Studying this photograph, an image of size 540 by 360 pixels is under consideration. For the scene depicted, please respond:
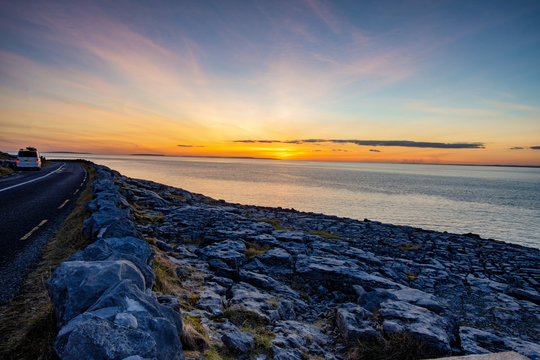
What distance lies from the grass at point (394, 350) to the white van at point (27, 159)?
50683 mm

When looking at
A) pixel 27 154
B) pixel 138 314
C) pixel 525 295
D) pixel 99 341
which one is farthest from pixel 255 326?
pixel 27 154

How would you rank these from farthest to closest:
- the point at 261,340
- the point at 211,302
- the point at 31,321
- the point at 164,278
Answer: the point at 164,278
the point at 211,302
the point at 261,340
the point at 31,321

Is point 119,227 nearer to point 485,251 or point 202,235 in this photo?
point 202,235

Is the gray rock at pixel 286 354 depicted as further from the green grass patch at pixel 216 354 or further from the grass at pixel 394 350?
the grass at pixel 394 350

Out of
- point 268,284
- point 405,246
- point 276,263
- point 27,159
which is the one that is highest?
point 27,159

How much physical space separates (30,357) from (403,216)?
4437cm

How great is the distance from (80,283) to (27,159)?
48321 mm

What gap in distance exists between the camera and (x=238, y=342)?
5543 millimetres

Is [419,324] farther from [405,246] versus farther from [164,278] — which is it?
[405,246]

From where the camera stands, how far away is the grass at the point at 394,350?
233 inches

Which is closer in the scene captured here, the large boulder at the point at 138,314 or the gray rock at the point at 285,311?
the large boulder at the point at 138,314

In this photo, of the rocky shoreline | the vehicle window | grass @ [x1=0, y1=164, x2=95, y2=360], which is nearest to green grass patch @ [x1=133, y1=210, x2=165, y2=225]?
the rocky shoreline

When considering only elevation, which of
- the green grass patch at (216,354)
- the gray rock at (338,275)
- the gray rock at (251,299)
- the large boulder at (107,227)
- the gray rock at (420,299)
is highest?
the large boulder at (107,227)

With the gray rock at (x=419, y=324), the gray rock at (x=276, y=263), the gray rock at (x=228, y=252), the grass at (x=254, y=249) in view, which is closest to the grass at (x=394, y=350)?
the gray rock at (x=419, y=324)
